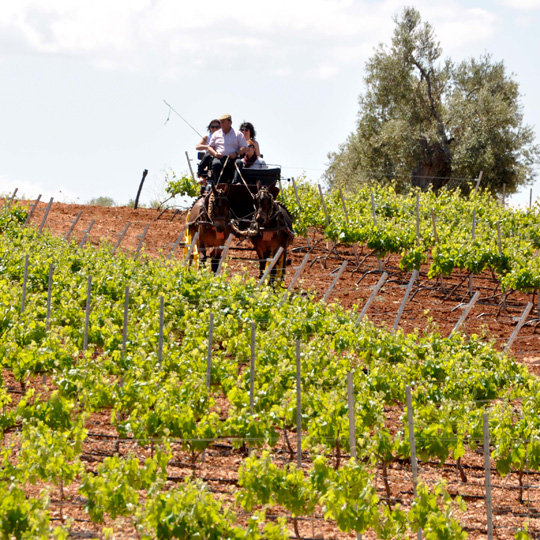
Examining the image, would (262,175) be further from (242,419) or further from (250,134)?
(242,419)

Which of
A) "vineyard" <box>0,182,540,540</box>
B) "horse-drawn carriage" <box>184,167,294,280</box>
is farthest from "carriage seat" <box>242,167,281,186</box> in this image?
"vineyard" <box>0,182,540,540</box>

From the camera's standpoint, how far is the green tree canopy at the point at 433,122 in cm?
2961

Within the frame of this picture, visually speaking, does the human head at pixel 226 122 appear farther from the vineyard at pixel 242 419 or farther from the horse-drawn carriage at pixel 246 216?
the vineyard at pixel 242 419

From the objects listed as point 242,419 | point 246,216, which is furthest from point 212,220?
point 242,419

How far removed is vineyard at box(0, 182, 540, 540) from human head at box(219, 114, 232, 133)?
6.57 ft

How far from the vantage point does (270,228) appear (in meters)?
13.4

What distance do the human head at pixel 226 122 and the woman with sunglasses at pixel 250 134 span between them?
1.69 feet

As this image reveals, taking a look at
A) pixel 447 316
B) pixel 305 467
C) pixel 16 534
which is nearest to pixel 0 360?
pixel 305 467

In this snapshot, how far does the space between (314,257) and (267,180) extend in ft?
19.2

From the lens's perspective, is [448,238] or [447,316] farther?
[448,238]

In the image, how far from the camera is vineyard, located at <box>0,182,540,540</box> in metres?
5.31

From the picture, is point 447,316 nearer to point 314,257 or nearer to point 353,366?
point 314,257

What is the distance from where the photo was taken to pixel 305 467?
23.6 ft

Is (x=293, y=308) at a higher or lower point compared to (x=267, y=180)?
lower
